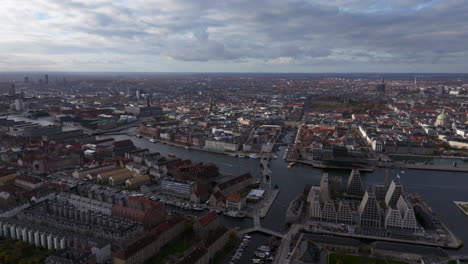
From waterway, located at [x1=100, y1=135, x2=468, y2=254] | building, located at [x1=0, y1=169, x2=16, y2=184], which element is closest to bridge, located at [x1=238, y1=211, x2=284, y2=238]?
waterway, located at [x1=100, y1=135, x2=468, y2=254]

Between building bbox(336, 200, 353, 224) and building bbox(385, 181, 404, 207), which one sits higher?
building bbox(385, 181, 404, 207)

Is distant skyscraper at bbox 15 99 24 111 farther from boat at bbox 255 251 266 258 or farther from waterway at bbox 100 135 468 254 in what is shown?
boat at bbox 255 251 266 258

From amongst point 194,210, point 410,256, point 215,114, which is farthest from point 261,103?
point 410,256

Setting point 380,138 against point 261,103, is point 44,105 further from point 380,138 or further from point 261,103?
point 380,138

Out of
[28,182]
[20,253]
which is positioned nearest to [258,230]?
[20,253]

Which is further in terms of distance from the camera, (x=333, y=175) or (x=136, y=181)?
(x=333, y=175)

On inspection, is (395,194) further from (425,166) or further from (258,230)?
(425,166)
